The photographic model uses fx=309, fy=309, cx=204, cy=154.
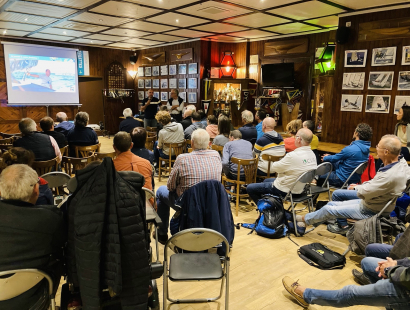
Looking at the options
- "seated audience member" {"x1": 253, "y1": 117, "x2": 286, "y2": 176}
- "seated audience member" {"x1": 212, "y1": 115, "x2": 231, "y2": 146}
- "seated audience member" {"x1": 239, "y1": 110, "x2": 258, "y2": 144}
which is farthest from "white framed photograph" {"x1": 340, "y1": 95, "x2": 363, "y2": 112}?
"seated audience member" {"x1": 212, "y1": 115, "x2": 231, "y2": 146}

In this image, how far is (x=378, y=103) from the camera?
6.05 m

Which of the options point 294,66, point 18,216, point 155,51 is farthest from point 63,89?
point 18,216

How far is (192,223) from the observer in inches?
101

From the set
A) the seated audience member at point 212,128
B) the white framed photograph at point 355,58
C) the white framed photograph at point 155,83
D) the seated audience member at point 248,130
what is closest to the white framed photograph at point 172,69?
the white framed photograph at point 155,83

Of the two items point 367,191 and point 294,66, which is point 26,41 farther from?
point 367,191

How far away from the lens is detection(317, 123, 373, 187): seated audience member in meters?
4.19

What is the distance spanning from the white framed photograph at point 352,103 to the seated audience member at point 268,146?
8.67 ft

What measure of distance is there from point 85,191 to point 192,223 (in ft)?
3.75

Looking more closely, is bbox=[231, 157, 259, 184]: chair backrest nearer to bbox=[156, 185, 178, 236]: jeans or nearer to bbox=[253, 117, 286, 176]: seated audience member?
bbox=[253, 117, 286, 176]: seated audience member

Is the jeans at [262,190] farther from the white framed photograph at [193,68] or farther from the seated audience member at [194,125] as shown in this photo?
the white framed photograph at [193,68]

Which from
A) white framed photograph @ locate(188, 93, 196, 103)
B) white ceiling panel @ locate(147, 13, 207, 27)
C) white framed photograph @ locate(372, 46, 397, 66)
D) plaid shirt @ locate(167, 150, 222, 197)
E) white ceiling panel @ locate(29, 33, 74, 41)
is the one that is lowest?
plaid shirt @ locate(167, 150, 222, 197)

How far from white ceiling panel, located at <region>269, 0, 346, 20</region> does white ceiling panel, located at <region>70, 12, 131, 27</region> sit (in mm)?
3335

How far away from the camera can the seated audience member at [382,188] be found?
2.91 metres

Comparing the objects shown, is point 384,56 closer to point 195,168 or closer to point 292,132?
point 292,132
